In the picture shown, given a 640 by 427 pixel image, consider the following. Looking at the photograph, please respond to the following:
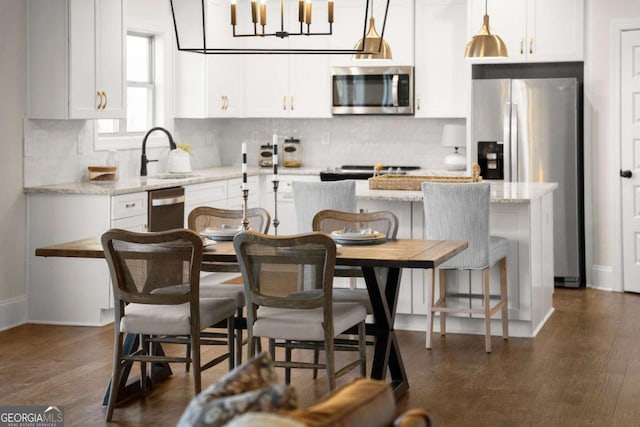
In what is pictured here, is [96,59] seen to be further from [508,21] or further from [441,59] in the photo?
[508,21]

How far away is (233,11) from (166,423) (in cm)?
183

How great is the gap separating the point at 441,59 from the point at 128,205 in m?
3.26

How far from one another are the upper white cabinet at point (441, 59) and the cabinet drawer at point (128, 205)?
2.92m

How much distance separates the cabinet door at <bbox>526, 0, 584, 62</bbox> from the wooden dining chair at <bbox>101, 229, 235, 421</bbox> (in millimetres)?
4482

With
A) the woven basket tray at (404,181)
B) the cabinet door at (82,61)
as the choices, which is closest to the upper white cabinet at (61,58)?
the cabinet door at (82,61)

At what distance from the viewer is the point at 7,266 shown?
632 centimetres

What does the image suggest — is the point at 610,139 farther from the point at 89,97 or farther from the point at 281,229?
the point at 89,97

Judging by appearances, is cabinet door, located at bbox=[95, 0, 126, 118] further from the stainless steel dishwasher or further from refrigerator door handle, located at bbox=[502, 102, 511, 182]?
refrigerator door handle, located at bbox=[502, 102, 511, 182]

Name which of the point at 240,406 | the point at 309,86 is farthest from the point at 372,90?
the point at 240,406

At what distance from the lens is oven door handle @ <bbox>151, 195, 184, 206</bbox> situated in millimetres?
6866

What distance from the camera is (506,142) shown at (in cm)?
780

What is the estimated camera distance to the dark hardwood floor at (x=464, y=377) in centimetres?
443

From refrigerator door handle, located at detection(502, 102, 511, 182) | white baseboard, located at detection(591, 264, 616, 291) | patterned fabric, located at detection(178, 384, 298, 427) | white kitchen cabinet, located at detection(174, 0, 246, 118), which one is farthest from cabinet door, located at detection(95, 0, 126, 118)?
patterned fabric, located at detection(178, 384, 298, 427)

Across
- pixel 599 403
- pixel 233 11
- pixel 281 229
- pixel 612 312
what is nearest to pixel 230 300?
pixel 233 11
